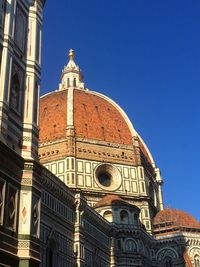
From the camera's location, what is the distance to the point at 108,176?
5394 centimetres

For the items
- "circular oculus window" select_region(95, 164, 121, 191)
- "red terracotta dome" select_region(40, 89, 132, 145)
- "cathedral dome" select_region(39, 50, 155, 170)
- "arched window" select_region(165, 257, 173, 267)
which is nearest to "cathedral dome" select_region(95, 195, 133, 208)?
"circular oculus window" select_region(95, 164, 121, 191)

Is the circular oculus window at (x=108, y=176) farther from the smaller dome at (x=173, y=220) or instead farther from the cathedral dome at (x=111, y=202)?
the smaller dome at (x=173, y=220)

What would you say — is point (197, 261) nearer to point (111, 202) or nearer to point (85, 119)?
point (111, 202)

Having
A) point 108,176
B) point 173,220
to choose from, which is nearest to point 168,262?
point 173,220

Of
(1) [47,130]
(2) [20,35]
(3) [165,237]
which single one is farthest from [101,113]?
(2) [20,35]

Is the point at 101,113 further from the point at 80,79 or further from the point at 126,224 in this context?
the point at 126,224

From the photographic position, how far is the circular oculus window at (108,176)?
5247 cm

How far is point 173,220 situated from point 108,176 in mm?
9279

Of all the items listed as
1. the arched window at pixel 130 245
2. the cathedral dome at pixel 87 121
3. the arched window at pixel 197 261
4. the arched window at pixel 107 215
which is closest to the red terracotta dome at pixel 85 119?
the cathedral dome at pixel 87 121

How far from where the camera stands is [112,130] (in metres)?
58.6

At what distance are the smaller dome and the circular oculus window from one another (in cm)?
645

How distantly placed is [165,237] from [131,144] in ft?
42.5

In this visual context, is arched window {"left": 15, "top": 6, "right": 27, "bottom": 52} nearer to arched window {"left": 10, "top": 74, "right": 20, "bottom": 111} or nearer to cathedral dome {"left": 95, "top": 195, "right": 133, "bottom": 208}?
arched window {"left": 10, "top": 74, "right": 20, "bottom": 111}

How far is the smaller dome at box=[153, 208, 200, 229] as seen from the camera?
52.0 metres
